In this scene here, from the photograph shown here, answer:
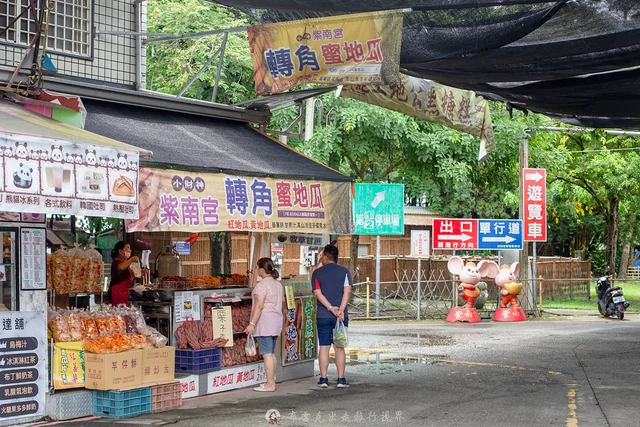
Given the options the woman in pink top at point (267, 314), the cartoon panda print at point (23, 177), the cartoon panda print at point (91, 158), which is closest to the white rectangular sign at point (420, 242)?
the woman in pink top at point (267, 314)

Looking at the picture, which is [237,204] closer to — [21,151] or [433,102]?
[21,151]

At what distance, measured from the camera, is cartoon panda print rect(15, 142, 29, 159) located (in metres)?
8.21

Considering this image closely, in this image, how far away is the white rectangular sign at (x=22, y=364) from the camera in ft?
30.1

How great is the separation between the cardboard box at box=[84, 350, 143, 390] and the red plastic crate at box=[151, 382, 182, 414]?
0.40 metres

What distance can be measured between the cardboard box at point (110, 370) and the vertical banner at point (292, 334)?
3225 mm

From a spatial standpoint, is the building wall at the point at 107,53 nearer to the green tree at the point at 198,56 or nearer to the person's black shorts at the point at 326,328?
the person's black shorts at the point at 326,328

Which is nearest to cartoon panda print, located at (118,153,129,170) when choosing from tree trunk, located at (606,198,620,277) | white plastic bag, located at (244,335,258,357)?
white plastic bag, located at (244,335,258,357)

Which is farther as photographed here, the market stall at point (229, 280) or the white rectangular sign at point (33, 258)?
the market stall at point (229, 280)

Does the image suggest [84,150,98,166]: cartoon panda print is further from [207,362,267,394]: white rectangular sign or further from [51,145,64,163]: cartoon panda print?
[207,362,267,394]: white rectangular sign

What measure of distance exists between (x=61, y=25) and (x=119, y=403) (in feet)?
16.3

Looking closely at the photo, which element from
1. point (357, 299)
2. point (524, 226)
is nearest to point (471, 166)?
point (524, 226)

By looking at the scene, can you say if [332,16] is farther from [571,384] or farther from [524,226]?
[524,226]

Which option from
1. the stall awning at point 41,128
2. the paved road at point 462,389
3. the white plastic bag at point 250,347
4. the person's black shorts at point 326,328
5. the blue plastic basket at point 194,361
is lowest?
the paved road at point 462,389

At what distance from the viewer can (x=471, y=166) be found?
25.9m
